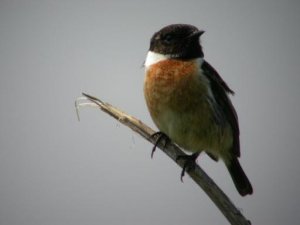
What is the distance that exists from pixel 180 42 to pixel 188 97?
0.80m

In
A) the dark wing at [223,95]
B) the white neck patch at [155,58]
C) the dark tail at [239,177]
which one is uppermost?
the white neck patch at [155,58]

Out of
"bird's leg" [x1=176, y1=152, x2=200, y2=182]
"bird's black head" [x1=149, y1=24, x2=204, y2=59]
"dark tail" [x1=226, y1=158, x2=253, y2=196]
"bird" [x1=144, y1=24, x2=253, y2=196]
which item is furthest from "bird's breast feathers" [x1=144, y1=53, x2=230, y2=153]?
"dark tail" [x1=226, y1=158, x2=253, y2=196]

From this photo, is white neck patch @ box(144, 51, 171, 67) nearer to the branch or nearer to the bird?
the bird

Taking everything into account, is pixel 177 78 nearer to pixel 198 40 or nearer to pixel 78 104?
pixel 198 40

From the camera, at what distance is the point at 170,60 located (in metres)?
5.61

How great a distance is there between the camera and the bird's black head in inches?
225

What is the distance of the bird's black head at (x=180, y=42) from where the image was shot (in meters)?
5.71

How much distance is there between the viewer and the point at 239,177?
6.28 m

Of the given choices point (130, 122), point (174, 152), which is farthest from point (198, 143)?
point (130, 122)

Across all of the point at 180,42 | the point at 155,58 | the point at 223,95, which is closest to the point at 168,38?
the point at 180,42

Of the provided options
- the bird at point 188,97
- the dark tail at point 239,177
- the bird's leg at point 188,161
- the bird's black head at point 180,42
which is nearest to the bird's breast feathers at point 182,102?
the bird at point 188,97

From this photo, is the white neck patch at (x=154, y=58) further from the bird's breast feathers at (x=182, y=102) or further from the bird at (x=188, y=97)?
the bird's breast feathers at (x=182, y=102)

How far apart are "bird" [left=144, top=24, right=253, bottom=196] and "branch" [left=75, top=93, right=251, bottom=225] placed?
295mm

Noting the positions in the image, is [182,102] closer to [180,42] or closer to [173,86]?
[173,86]
